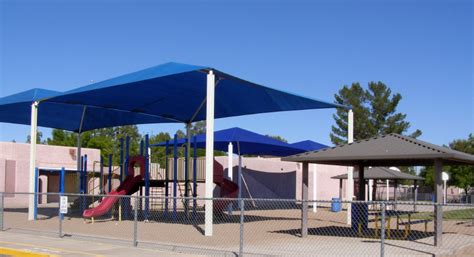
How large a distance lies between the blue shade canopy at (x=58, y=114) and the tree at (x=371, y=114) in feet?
151

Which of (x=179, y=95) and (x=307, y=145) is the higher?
(x=179, y=95)

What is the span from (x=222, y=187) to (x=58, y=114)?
8.91 m

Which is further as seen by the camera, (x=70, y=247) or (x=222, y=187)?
(x=222, y=187)

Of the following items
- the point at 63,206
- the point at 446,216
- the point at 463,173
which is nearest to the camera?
the point at 63,206

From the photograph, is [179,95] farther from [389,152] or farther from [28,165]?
[28,165]

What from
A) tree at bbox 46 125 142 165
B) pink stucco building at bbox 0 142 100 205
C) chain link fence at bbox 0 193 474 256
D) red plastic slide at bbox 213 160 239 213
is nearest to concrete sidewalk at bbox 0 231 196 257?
chain link fence at bbox 0 193 474 256

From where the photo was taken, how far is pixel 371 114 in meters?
75.4

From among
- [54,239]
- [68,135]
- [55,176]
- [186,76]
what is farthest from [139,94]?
[68,135]

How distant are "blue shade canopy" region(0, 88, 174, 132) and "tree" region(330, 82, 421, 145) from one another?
151ft

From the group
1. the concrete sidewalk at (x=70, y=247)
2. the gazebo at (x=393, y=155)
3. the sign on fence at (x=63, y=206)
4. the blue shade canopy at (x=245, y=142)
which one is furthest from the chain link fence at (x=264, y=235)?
the blue shade canopy at (x=245, y=142)

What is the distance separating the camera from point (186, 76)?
1981 cm

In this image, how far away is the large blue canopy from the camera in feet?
66.4

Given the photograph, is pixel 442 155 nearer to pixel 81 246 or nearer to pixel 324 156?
pixel 324 156

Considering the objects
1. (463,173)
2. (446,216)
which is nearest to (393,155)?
(446,216)
